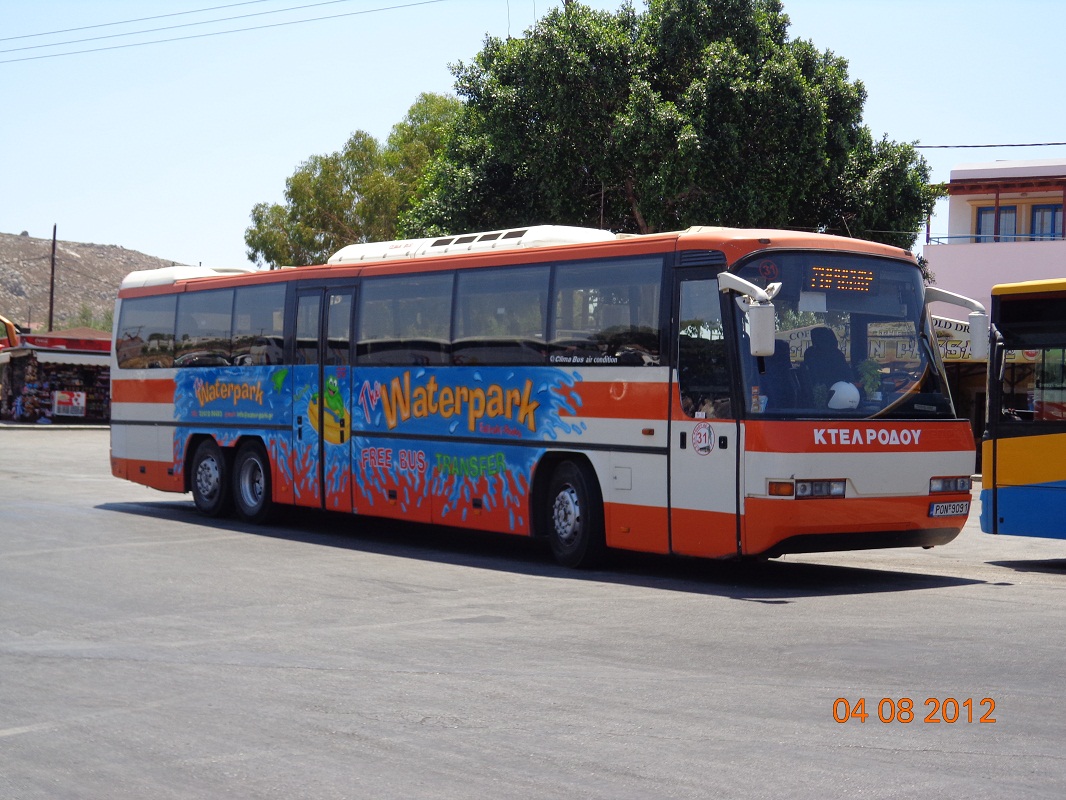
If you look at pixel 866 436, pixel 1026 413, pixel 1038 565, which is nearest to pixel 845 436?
pixel 866 436

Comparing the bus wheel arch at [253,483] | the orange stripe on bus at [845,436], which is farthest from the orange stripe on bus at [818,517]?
the bus wheel arch at [253,483]

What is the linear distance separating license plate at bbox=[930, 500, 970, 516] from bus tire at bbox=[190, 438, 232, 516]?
999 centimetres

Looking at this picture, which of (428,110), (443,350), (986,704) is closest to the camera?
(986,704)

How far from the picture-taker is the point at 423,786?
5691mm

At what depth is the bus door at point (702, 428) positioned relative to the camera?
1194 centimetres

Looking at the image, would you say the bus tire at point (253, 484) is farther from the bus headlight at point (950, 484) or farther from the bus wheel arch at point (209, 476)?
the bus headlight at point (950, 484)

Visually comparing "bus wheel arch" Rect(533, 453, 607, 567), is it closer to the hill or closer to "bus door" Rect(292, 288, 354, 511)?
"bus door" Rect(292, 288, 354, 511)

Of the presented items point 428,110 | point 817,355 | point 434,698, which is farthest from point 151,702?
point 428,110

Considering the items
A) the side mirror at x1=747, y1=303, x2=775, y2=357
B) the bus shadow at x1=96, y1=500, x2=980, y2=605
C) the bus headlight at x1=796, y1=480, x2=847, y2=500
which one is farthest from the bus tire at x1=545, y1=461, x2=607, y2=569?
the side mirror at x1=747, y1=303, x2=775, y2=357

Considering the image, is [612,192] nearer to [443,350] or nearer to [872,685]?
[443,350]

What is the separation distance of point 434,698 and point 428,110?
66.6m

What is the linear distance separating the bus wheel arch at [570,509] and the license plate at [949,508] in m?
3.05

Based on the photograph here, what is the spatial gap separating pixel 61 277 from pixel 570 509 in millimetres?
143064

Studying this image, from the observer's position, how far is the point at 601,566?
1355cm
